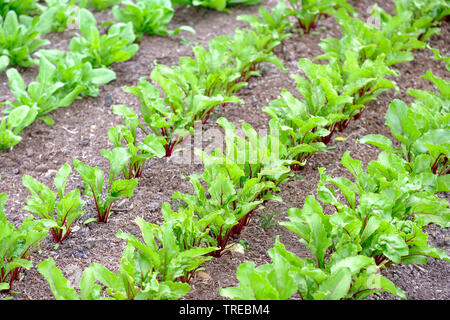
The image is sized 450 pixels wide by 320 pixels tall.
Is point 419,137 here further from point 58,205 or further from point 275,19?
point 58,205

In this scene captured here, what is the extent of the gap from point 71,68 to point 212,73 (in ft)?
3.71

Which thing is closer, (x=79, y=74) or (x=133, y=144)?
(x=133, y=144)

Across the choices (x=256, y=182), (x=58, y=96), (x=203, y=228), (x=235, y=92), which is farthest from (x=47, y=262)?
(x=235, y=92)

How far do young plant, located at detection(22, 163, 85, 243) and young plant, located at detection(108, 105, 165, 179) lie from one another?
0.42m

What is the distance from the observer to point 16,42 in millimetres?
4812

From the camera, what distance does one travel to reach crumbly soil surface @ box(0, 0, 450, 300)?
10.3 ft

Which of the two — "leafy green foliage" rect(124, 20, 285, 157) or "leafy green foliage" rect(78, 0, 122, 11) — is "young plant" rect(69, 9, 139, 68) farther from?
"leafy green foliage" rect(78, 0, 122, 11)

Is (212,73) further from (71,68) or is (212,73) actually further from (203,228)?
(203,228)

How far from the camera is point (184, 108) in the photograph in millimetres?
4078

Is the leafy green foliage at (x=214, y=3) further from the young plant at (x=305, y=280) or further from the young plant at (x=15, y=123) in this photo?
the young plant at (x=305, y=280)

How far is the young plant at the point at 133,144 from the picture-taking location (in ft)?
11.5

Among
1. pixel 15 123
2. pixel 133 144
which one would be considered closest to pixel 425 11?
pixel 133 144

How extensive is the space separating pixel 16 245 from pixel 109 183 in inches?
26.0

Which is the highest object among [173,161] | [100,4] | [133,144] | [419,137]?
[100,4]
